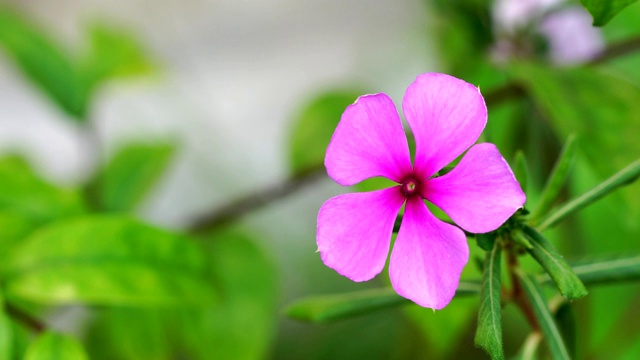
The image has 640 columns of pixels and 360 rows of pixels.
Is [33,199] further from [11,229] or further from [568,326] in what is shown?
[568,326]

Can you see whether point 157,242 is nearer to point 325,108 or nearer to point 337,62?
point 325,108

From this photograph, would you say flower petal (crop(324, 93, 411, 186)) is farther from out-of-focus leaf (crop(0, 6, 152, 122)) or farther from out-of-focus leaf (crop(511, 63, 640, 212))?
out-of-focus leaf (crop(0, 6, 152, 122))

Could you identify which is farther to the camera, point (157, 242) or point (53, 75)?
point (53, 75)

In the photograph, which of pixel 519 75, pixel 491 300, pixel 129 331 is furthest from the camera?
pixel 129 331

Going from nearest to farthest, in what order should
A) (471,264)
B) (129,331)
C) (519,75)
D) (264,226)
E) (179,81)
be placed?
(471,264) → (519,75) → (129,331) → (264,226) → (179,81)

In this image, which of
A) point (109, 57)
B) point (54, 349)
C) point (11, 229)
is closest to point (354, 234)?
point (54, 349)

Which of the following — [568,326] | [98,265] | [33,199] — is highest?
[33,199]

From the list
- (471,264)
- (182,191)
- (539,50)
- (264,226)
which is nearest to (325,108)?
(539,50)
